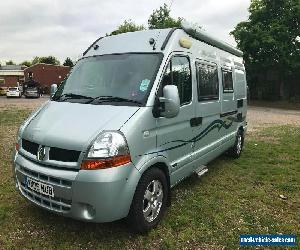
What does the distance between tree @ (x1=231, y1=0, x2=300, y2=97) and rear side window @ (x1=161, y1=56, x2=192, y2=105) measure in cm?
3089

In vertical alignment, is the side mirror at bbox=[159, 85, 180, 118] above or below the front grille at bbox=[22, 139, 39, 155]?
above

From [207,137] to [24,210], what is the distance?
127 inches

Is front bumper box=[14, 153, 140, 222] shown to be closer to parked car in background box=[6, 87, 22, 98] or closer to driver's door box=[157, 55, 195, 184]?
driver's door box=[157, 55, 195, 184]

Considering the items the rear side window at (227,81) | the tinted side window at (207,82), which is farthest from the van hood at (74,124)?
the rear side window at (227,81)

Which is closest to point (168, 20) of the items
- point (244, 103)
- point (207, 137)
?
point (244, 103)

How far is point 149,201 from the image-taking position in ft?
14.4

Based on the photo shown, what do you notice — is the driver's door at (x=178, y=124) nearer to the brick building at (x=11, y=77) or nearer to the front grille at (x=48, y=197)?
the front grille at (x=48, y=197)

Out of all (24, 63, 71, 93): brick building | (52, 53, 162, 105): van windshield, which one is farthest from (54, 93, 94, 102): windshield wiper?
(24, 63, 71, 93): brick building

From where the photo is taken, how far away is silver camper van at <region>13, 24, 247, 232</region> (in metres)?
3.77

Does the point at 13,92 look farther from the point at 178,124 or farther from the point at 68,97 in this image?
the point at 178,124

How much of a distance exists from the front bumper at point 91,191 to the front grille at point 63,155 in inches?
4.9

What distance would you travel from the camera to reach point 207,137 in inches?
243

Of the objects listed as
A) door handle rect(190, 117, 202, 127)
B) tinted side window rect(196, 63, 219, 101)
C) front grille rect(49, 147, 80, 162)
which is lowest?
front grille rect(49, 147, 80, 162)

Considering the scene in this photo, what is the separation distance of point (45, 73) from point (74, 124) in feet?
235
